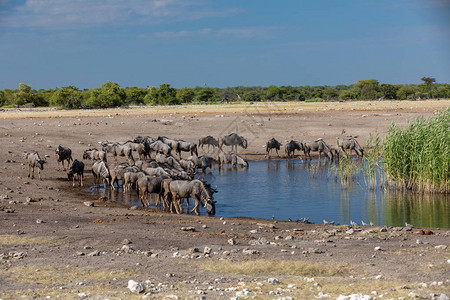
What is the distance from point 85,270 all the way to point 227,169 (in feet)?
64.3

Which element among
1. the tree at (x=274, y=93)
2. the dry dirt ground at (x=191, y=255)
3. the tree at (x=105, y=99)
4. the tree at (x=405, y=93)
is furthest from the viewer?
the tree at (x=274, y=93)

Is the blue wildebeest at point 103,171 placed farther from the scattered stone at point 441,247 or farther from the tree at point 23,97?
the tree at point 23,97

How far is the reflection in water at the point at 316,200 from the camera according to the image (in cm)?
1802

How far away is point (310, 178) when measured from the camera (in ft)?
85.2

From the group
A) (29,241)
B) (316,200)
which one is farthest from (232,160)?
(29,241)

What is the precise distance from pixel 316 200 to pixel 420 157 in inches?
153

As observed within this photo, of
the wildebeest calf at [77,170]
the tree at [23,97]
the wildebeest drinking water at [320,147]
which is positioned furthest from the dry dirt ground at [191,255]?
the tree at [23,97]

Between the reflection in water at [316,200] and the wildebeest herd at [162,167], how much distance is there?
703 millimetres

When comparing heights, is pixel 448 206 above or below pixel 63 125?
below

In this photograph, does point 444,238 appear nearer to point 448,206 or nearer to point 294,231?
point 294,231

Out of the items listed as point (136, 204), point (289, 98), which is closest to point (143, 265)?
point (136, 204)

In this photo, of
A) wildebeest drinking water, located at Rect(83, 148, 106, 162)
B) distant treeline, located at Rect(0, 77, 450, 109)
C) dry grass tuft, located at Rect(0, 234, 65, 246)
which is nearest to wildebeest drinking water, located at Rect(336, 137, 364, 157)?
wildebeest drinking water, located at Rect(83, 148, 106, 162)

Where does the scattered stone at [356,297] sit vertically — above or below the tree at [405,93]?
below

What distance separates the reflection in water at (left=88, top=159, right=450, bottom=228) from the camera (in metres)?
18.0
